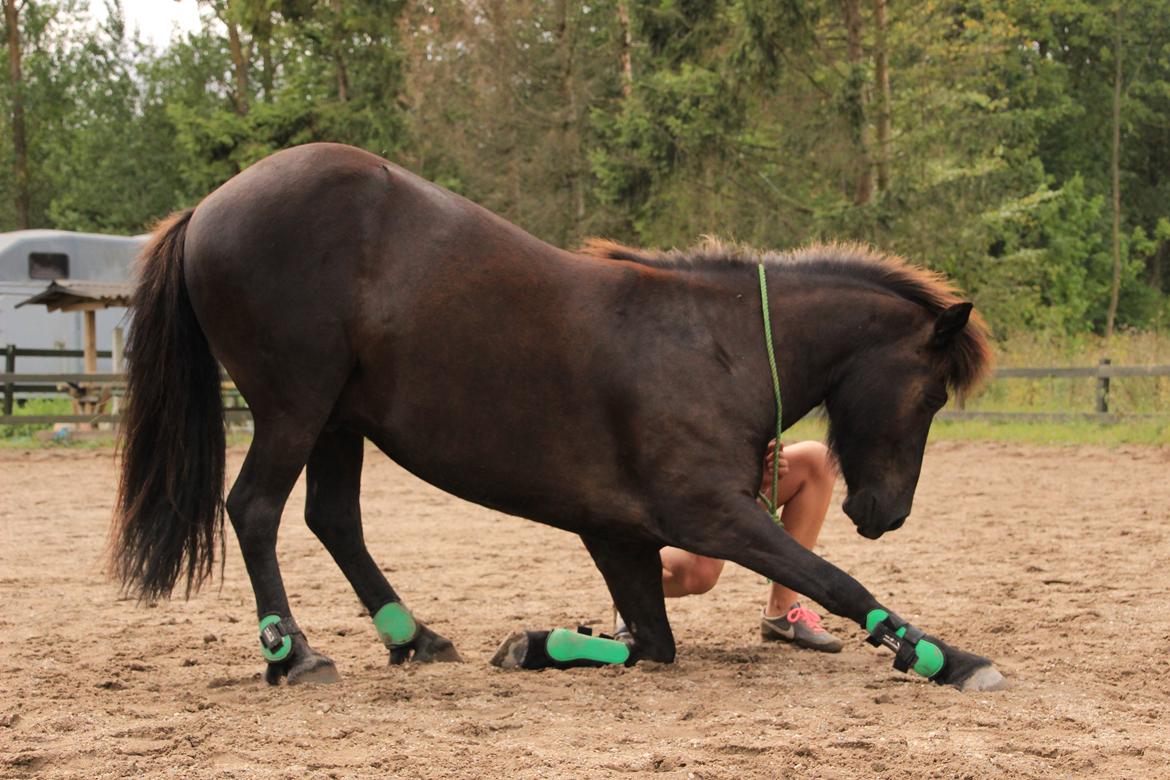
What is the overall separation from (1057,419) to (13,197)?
35544 millimetres

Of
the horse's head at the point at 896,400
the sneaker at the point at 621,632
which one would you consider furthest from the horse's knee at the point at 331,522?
the horse's head at the point at 896,400

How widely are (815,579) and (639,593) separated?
771 mm

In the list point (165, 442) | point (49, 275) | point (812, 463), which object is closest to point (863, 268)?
point (812, 463)

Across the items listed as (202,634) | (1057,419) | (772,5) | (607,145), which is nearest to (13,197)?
(607,145)

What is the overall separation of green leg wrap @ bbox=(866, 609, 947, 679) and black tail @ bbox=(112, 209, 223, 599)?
7.64ft

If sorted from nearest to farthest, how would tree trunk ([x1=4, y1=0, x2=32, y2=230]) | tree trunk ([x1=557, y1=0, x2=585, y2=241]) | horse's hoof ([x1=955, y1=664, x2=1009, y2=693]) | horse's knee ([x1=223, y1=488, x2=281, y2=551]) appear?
horse's hoof ([x1=955, y1=664, x2=1009, y2=693]) < horse's knee ([x1=223, y1=488, x2=281, y2=551]) < tree trunk ([x1=557, y1=0, x2=585, y2=241]) < tree trunk ([x1=4, y1=0, x2=32, y2=230])

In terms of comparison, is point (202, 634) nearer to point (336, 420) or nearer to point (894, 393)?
point (336, 420)

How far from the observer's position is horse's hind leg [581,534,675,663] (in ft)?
14.9

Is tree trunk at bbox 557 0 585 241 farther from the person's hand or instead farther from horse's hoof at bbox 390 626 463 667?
horse's hoof at bbox 390 626 463 667

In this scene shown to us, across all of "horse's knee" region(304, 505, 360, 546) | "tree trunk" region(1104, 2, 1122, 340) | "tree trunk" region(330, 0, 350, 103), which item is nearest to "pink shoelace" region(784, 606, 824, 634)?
"horse's knee" region(304, 505, 360, 546)

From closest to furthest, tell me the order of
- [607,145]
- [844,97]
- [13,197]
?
1. [844,97]
2. [607,145]
3. [13,197]

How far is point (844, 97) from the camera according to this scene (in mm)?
19141

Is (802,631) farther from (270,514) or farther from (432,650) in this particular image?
(270,514)

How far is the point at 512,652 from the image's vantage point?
4.42 meters
